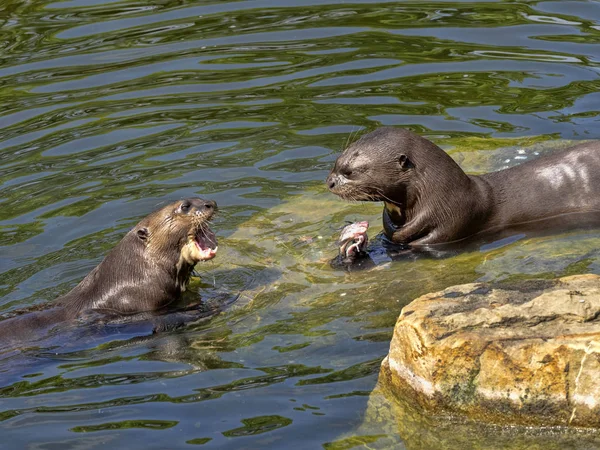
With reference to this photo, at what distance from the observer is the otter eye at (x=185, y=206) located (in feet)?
26.6

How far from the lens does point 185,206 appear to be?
8.12 meters

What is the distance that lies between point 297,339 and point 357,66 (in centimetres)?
620

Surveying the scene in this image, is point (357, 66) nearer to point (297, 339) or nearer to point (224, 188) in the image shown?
point (224, 188)

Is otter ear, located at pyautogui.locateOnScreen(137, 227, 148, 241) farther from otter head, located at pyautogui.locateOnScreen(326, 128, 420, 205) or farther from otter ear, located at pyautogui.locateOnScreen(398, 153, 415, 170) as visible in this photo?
otter ear, located at pyautogui.locateOnScreen(398, 153, 415, 170)

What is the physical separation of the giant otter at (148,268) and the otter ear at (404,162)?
1483mm

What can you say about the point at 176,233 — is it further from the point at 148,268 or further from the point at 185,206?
the point at 148,268

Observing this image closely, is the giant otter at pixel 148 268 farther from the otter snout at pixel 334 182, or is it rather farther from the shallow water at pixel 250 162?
the otter snout at pixel 334 182

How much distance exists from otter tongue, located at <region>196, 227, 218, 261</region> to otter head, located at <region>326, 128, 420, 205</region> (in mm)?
1039

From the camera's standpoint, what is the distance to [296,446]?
227 inches

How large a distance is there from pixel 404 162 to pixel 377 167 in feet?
0.69

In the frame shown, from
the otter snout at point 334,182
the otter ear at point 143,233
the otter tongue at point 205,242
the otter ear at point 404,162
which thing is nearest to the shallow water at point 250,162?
the otter tongue at point 205,242

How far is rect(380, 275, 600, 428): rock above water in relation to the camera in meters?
5.47

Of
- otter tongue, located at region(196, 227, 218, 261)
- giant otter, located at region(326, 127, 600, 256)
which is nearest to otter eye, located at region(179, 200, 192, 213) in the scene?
otter tongue, located at region(196, 227, 218, 261)

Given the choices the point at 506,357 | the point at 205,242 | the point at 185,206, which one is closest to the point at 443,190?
the point at 205,242
